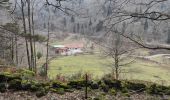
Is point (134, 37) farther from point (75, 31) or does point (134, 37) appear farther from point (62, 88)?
point (75, 31)

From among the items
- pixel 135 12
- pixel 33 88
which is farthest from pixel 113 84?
pixel 135 12

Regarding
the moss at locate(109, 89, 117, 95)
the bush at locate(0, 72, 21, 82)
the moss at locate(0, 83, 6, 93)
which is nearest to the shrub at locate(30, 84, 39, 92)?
the bush at locate(0, 72, 21, 82)

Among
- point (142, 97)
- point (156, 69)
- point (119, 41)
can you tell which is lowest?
point (156, 69)

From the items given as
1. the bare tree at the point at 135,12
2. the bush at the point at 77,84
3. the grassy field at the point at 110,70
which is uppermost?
the bare tree at the point at 135,12

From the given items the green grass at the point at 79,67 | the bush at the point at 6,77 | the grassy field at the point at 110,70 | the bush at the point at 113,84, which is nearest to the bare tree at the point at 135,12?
the bush at the point at 113,84

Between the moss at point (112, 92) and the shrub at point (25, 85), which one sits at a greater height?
the shrub at point (25, 85)

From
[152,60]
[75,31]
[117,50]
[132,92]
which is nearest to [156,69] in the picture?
[152,60]

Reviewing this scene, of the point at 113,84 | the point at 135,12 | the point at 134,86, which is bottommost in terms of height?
the point at 134,86

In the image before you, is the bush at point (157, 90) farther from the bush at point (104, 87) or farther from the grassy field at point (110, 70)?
the grassy field at point (110, 70)

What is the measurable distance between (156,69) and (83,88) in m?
41.6

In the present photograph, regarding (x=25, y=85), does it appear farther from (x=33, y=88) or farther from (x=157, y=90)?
(x=157, y=90)

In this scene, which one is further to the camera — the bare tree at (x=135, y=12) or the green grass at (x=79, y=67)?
the green grass at (x=79, y=67)

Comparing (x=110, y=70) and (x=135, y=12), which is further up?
(x=135, y=12)

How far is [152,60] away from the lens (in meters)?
63.4
